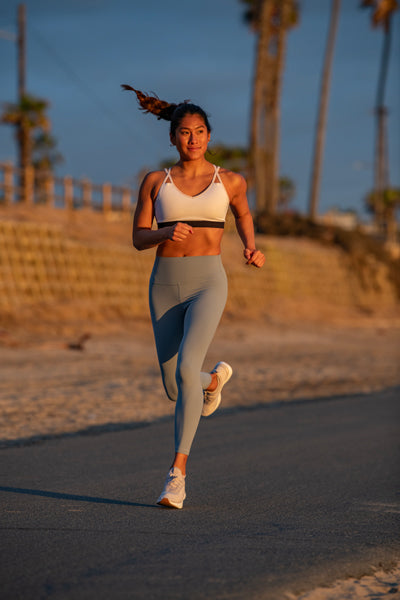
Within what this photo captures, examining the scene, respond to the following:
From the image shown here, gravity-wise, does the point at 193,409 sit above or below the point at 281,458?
above

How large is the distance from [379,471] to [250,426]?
256 centimetres

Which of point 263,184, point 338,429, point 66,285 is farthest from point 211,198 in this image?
point 263,184

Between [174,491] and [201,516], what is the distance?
209 millimetres

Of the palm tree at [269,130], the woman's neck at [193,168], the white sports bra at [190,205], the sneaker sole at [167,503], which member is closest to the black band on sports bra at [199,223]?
the white sports bra at [190,205]

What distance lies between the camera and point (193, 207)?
16.0 ft

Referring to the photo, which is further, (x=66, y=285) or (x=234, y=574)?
(x=66, y=285)

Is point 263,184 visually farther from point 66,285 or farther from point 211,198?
point 211,198

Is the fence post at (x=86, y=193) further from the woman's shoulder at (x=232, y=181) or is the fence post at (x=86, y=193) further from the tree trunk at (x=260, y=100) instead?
the woman's shoulder at (x=232, y=181)

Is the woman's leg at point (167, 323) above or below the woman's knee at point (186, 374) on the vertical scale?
above

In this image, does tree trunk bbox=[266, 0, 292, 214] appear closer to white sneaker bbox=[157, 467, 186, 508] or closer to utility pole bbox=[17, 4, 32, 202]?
utility pole bbox=[17, 4, 32, 202]

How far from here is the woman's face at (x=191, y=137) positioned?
5.00 m

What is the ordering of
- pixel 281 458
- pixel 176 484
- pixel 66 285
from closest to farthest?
1. pixel 176 484
2. pixel 281 458
3. pixel 66 285

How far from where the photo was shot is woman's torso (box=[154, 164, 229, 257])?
193 inches

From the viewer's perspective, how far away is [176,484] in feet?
15.6
